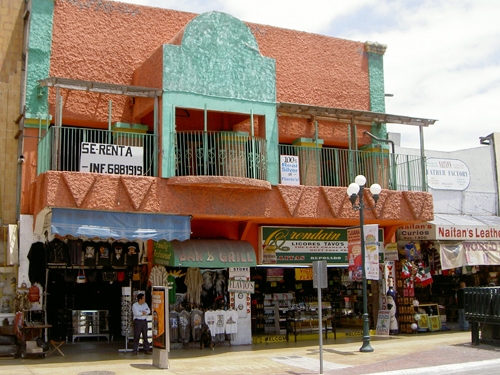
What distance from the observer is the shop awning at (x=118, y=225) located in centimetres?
1477

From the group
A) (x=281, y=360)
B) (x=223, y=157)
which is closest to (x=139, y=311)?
(x=281, y=360)

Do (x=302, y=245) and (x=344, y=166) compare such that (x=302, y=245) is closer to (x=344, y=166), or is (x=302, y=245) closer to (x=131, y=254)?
(x=344, y=166)

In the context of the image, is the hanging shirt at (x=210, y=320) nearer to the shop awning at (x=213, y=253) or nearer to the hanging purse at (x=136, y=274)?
the shop awning at (x=213, y=253)

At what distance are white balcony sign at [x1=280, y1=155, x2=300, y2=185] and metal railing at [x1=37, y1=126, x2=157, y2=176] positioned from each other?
12.8 ft

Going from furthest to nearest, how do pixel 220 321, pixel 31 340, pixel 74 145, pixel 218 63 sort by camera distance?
pixel 220 321
pixel 218 63
pixel 74 145
pixel 31 340

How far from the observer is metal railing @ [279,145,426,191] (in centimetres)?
1906

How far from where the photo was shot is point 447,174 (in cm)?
2386

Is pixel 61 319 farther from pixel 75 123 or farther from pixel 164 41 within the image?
pixel 164 41

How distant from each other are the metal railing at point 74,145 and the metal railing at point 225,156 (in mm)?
829

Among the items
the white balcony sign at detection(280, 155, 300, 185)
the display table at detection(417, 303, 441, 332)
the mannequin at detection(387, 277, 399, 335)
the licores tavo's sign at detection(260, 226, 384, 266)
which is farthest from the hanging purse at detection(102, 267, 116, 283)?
the display table at detection(417, 303, 441, 332)

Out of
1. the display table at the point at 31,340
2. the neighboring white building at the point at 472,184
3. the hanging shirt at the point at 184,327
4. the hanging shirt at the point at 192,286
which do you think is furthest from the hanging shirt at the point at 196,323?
the neighboring white building at the point at 472,184

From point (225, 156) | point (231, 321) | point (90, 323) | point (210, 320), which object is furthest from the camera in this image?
point (90, 323)

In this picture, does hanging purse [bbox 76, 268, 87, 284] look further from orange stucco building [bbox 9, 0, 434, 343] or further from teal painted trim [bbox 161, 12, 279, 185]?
teal painted trim [bbox 161, 12, 279, 185]

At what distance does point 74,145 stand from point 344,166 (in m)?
8.65
